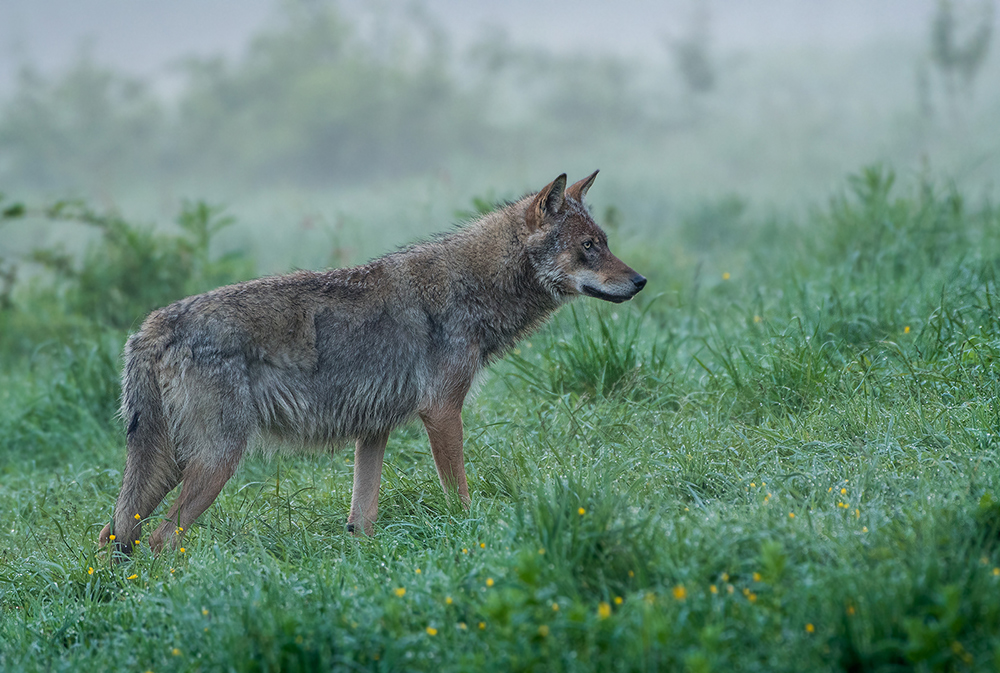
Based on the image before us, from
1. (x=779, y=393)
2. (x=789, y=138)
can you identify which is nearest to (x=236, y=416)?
(x=779, y=393)

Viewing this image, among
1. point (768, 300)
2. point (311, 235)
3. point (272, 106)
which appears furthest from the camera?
point (272, 106)

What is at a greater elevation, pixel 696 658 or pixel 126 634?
pixel 696 658

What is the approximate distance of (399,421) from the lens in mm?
4848

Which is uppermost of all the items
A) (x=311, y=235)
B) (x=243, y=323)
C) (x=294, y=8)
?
(x=294, y=8)

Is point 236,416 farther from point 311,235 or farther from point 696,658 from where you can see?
point 311,235

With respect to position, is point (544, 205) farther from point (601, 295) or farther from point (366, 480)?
point (366, 480)

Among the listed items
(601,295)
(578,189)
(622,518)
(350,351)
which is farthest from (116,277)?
(622,518)

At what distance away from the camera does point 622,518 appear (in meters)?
3.51

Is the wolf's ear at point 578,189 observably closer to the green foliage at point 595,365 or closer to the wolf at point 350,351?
the wolf at point 350,351

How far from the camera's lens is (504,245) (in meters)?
5.13

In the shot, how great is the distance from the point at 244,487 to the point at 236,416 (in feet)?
3.84

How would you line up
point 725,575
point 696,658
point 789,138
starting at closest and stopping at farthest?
1. point 696,658
2. point 725,575
3. point 789,138

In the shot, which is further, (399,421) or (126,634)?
(399,421)

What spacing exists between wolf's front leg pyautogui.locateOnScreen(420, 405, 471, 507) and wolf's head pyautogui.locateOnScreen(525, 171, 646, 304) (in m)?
1.05
